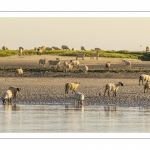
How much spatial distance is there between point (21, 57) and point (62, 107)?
2017cm

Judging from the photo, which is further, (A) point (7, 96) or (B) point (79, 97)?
(A) point (7, 96)

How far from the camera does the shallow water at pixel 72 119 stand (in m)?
15.7

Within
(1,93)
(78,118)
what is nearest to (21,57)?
(1,93)

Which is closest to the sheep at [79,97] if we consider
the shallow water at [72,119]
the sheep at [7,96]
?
the shallow water at [72,119]

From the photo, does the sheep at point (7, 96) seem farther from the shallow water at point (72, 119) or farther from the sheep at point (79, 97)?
the sheep at point (79, 97)

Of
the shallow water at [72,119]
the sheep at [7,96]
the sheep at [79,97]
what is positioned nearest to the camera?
the shallow water at [72,119]

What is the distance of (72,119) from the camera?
1741 cm

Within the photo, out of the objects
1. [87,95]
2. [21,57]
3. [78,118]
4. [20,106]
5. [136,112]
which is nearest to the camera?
[78,118]

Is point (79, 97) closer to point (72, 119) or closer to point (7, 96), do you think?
point (7, 96)

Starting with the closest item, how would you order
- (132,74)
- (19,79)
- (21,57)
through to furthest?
(19,79) → (132,74) → (21,57)

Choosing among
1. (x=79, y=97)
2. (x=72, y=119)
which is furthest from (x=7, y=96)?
(x=72, y=119)

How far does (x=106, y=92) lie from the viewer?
23359mm

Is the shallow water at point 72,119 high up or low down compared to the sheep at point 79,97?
down
